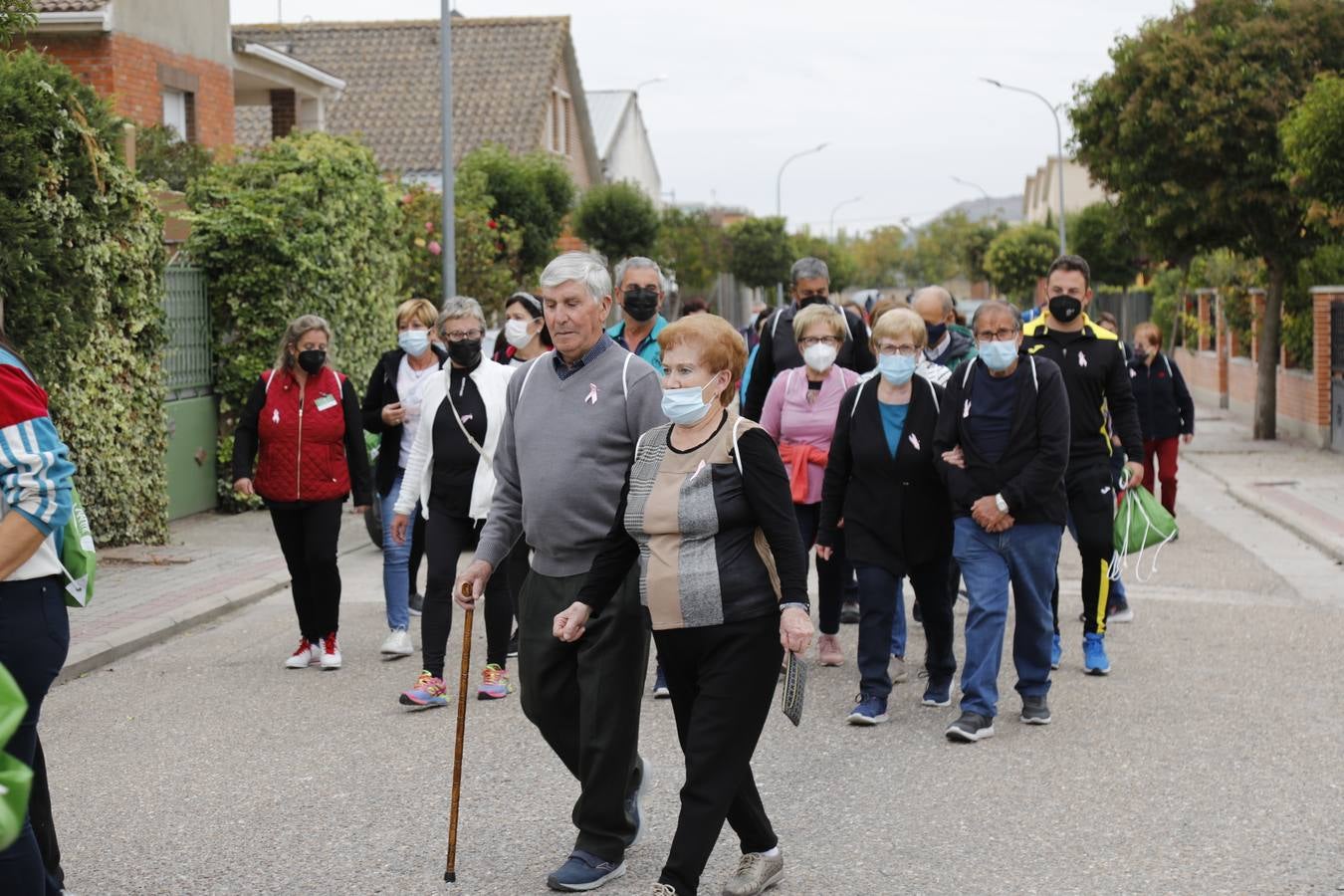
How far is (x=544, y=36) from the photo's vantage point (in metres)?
42.4

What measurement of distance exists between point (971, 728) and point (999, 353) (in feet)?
5.14

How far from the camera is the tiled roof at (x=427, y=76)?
3978cm

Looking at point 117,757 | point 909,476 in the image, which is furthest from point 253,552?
point 909,476

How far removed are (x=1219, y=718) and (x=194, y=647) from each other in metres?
5.56

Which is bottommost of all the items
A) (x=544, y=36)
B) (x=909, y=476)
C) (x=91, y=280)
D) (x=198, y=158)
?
(x=909, y=476)

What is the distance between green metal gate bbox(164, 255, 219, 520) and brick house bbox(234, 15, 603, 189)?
2301 cm

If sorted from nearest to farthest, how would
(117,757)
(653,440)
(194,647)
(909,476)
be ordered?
1. (653,440)
2. (117,757)
3. (909,476)
4. (194,647)

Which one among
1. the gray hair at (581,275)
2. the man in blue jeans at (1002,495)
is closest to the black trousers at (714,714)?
the gray hair at (581,275)

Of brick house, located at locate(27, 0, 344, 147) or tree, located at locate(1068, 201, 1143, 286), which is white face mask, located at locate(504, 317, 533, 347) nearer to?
brick house, located at locate(27, 0, 344, 147)

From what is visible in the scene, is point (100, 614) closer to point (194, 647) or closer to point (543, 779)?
point (194, 647)

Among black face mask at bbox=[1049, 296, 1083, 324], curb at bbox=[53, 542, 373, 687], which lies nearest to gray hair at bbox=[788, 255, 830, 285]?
black face mask at bbox=[1049, 296, 1083, 324]

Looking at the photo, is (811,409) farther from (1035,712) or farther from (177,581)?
(177,581)

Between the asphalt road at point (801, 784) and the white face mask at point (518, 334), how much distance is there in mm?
1705

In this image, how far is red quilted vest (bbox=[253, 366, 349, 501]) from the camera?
27.9 ft
